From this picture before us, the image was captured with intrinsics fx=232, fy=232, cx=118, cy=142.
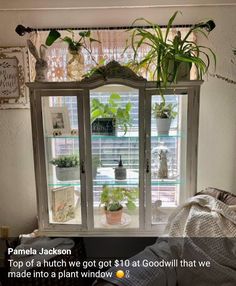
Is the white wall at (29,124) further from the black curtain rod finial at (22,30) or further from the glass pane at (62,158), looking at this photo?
the glass pane at (62,158)

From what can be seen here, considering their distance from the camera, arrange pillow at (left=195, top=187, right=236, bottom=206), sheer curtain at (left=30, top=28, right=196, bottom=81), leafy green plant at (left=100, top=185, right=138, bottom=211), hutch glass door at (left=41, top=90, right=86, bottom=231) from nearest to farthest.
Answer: pillow at (left=195, top=187, right=236, bottom=206), hutch glass door at (left=41, top=90, right=86, bottom=231), leafy green plant at (left=100, top=185, right=138, bottom=211), sheer curtain at (left=30, top=28, right=196, bottom=81)

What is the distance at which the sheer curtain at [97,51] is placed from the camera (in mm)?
1817

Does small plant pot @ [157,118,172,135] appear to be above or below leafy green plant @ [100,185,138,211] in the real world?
above

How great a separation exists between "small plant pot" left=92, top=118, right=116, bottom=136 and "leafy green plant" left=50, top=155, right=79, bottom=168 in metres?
0.24

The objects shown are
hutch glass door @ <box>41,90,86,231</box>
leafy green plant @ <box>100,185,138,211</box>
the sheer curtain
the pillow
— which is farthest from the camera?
the sheer curtain

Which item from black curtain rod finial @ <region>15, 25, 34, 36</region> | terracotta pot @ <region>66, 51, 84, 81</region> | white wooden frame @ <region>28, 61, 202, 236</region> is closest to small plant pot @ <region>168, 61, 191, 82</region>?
white wooden frame @ <region>28, 61, 202, 236</region>

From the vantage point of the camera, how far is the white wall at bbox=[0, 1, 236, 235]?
1.83 m

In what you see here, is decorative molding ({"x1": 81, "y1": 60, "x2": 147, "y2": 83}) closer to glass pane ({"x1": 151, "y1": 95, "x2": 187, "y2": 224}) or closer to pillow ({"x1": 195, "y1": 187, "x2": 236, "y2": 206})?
glass pane ({"x1": 151, "y1": 95, "x2": 187, "y2": 224})

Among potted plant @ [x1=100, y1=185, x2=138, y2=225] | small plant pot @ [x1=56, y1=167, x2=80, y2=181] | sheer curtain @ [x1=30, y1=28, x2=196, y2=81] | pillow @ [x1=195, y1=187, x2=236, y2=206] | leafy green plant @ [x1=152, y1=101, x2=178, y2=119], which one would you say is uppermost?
sheer curtain @ [x1=30, y1=28, x2=196, y2=81]

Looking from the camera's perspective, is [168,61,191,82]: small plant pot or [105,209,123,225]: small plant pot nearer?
[168,61,191,82]: small plant pot

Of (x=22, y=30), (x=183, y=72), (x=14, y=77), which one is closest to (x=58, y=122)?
(x=14, y=77)

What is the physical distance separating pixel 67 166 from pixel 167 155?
0.72m

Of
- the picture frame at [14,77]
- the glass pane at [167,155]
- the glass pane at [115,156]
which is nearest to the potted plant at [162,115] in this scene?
the glass pane at [167,155]

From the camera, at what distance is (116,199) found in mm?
1730
